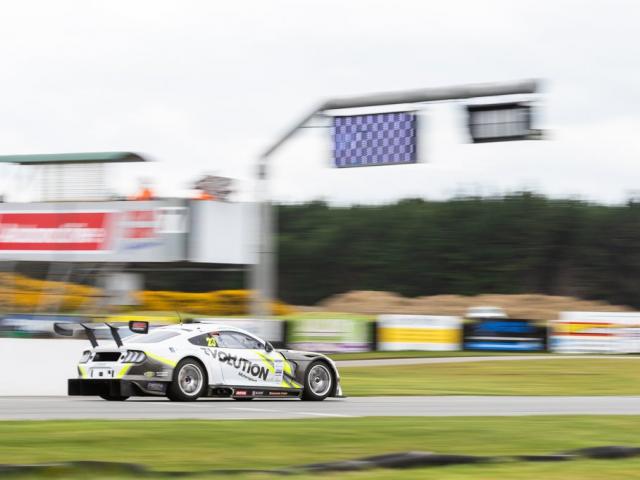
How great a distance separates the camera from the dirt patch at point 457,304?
65188mm

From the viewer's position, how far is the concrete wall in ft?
63.9

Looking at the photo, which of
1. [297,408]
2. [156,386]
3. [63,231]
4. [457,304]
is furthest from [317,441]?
[457,304]

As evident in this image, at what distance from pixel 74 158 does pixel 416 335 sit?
12.5m

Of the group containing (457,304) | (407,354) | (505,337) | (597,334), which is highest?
(457,304)

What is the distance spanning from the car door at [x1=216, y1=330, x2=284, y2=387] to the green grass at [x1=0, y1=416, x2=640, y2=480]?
429 centimetres

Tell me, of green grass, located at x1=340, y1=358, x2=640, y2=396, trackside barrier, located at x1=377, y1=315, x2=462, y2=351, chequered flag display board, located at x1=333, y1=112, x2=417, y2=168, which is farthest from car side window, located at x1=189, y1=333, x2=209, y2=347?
trackside barrier, located at x1=377, y1=315, x2=462, y2=351

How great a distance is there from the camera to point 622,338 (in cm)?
3856

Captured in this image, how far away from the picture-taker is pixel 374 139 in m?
26.9

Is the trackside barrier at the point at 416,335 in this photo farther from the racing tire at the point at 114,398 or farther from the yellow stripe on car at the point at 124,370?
the yellow stripe on car at the point at 124,370

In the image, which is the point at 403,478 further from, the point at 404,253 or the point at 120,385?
the point at 404,253

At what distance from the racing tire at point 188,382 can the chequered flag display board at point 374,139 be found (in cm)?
1107

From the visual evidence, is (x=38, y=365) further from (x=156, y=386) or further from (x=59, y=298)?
(x=59, y=298)

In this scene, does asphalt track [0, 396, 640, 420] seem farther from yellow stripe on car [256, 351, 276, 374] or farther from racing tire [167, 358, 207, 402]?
yellow stripe on car [256, 351, 276, 374]

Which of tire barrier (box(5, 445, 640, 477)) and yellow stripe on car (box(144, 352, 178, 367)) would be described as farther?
yellow stripe on car (box(144, 352, 178, 367))
